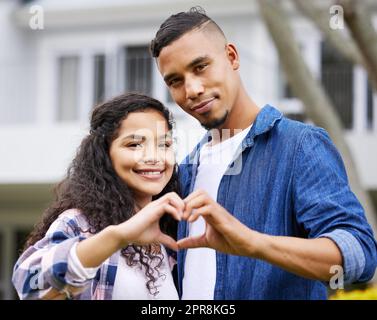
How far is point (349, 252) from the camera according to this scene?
4.88 feet

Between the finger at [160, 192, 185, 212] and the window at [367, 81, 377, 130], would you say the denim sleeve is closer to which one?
the finger at [160, 192, 185, 212]

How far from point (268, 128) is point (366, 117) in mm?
8153

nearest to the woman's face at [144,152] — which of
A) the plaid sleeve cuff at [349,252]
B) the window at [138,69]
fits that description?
the plaid sleeve cuff at [349,252]

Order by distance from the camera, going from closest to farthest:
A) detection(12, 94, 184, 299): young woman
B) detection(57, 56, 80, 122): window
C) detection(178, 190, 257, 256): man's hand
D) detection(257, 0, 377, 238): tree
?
detection(178, 190, 257, 256): man's hand
detection(12, 94, 184, 299): young woman
detection(257, 0, 377, 238): tree
detection(57, 56, 80, 122): window

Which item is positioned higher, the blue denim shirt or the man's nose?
the man's nose

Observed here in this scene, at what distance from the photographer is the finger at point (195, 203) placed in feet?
4.56

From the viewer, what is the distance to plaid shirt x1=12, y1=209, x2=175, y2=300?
1498 millimetres

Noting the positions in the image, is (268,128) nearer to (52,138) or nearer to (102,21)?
(52,138)

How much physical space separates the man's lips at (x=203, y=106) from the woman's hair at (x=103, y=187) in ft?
0.53

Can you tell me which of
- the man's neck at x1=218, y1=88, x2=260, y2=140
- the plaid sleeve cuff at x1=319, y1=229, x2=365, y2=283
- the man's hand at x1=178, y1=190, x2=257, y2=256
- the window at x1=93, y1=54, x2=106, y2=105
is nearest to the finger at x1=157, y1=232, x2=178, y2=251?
the man's hand at x1=178, y1=190, x2=257, y2=256

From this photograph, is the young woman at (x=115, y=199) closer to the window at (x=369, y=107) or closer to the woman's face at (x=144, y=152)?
the woman's face at (x=144, y=152)

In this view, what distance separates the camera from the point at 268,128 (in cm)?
171

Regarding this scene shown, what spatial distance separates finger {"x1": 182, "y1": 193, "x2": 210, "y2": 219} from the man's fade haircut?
1.20 ft

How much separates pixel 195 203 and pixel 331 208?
28 cm
